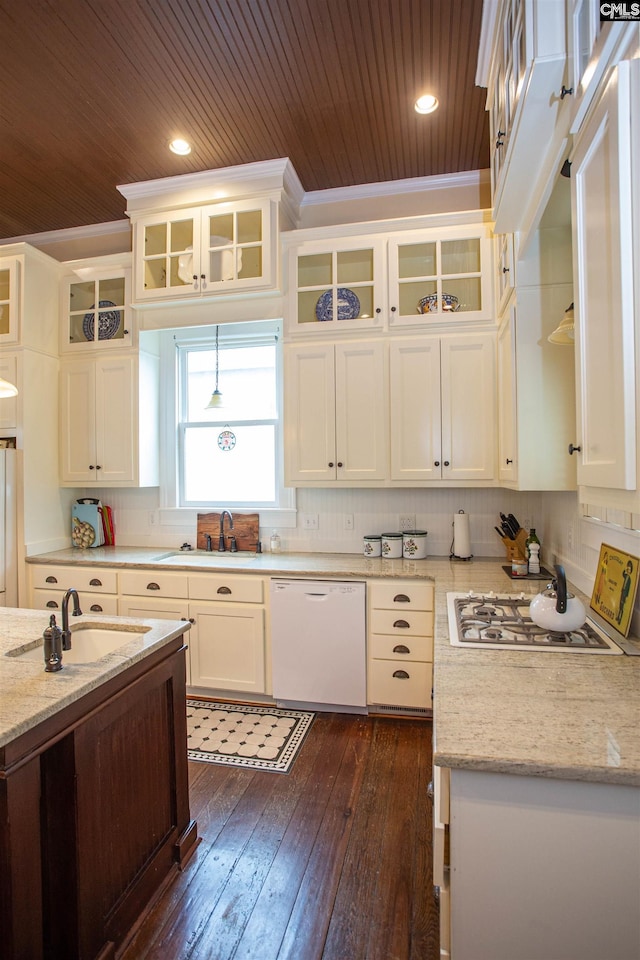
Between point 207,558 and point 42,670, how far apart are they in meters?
1.98

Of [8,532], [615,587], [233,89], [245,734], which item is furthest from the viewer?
[8,532]

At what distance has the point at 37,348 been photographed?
3352 mm

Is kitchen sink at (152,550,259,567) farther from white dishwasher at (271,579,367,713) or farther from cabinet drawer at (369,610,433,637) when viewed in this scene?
cabinet drawer at (369,610,433,637)

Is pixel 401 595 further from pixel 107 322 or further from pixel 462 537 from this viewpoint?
pixel 107 322

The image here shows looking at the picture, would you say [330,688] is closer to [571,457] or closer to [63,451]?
[571,457]

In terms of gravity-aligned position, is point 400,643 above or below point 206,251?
below

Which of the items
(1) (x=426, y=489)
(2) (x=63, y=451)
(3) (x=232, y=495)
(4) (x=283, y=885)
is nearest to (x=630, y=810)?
(4) (x=283, y=885)

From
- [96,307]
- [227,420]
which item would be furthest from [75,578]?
[96,307]

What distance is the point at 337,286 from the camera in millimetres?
2998

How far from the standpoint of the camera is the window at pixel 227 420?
354cm

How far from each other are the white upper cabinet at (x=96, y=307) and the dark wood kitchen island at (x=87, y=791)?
7.57ft

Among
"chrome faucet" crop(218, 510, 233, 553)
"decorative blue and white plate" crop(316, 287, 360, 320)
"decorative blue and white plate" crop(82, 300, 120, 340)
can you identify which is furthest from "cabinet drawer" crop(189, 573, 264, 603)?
"decorative blue and white plate" crop(82, 300, 120, 340)

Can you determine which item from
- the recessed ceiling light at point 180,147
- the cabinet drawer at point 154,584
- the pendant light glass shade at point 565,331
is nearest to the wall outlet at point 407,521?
the cabinet drawer at point 154,584

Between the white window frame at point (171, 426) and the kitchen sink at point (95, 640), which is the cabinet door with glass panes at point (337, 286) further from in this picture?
the kitchen sink at point (95, 640)
